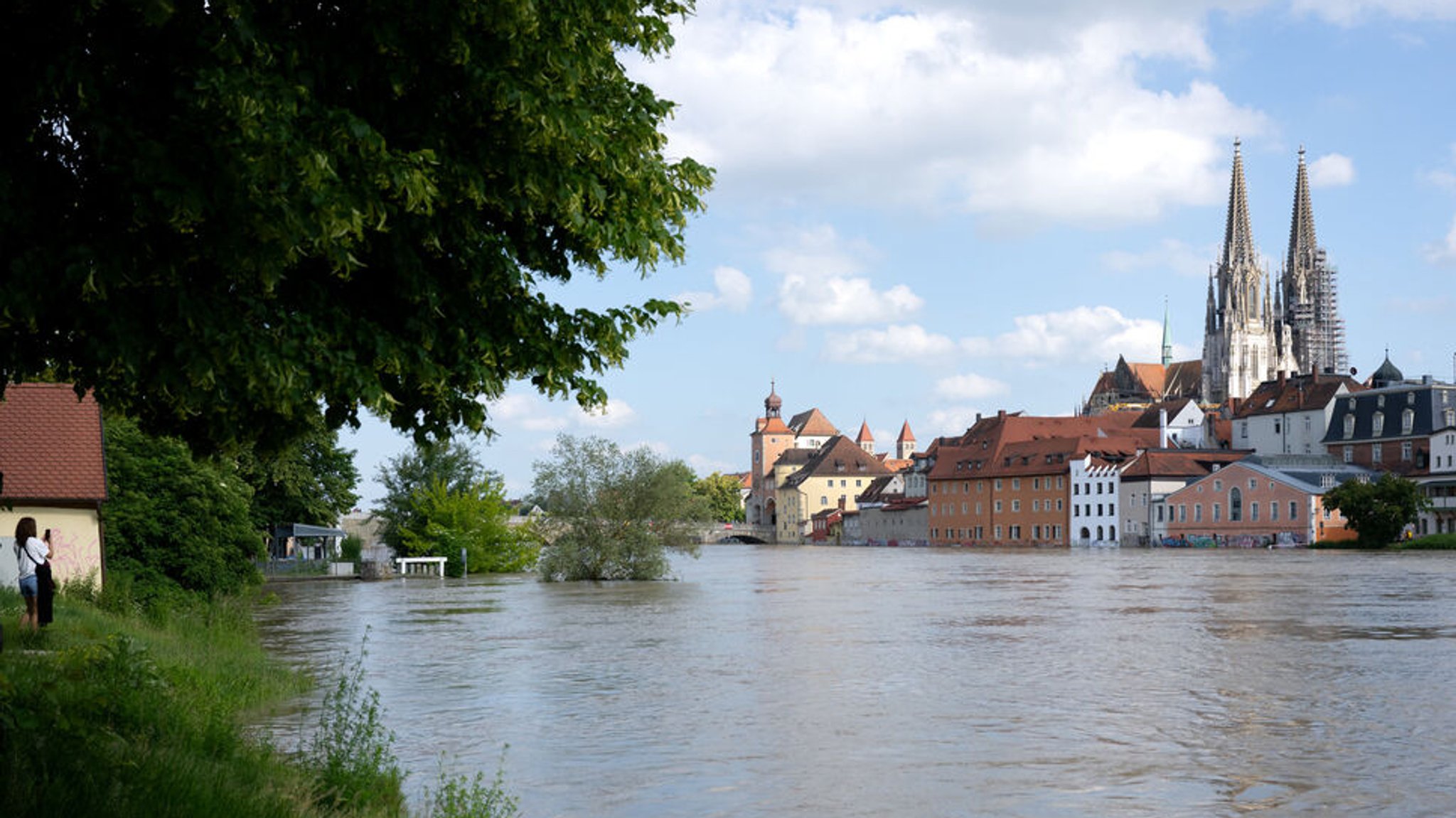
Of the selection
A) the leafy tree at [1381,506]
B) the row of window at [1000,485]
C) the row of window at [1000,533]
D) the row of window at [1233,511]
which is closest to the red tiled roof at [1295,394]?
the row of window at [1233,511]

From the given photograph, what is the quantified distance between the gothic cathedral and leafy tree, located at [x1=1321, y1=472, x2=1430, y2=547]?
305 feet

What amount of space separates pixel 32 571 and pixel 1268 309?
7717 inches

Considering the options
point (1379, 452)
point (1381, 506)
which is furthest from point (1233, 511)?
point (1381, 506)

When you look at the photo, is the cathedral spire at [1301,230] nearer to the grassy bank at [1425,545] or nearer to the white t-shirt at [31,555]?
the grassy bank at [1425,545]

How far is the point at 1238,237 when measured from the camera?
197 m

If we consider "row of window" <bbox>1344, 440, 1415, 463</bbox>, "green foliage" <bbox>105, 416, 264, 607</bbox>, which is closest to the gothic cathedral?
"row of window" <bbox>1344, 440, 1415, 463</bbox>

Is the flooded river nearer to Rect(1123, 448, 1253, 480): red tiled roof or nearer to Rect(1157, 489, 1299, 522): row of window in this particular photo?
Rect(1157, 489, 1299, 522): row of window

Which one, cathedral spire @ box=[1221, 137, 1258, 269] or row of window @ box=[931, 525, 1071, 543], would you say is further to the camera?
cathedral spire @ box=[1221, 137, 1258, 269]

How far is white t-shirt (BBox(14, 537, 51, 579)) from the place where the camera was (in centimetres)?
1897

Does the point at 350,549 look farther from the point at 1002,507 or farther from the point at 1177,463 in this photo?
the point at 1002,507

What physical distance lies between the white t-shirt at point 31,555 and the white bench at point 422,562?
162ft

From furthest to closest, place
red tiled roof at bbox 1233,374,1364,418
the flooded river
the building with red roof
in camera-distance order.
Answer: red tiled roof at bbox 1233,374,1364,418
the building with red roof
the flooded river

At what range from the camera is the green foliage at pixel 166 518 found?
31891 mm

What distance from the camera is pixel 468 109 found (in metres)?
8.00
